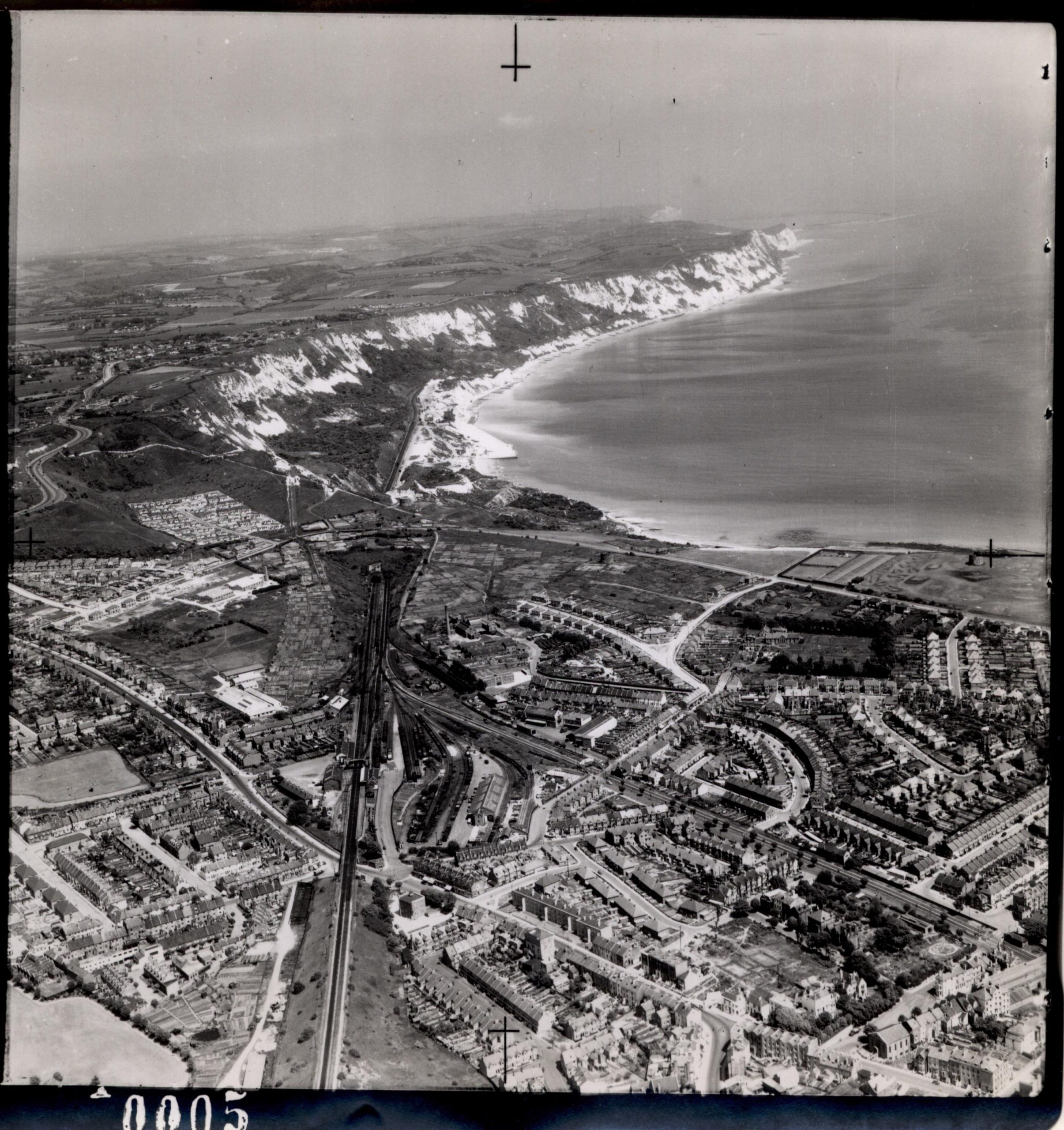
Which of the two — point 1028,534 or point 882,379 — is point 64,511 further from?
point 1028,534

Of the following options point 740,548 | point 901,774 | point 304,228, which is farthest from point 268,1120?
point 304,228

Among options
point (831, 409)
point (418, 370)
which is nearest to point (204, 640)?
point (418, 370)

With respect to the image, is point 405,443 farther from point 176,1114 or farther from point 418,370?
point 176,1114

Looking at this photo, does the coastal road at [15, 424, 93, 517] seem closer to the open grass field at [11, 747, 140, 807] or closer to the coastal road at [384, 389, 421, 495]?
the open grass field at [11, 747, 140, 807]

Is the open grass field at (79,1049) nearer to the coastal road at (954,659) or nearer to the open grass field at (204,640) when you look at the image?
the open grass field at (204,640)

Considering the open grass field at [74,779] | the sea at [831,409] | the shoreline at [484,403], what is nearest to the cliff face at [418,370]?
the shoreline at [484,403]

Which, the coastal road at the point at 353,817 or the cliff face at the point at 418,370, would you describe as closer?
the coastal road at the point at 353,817
